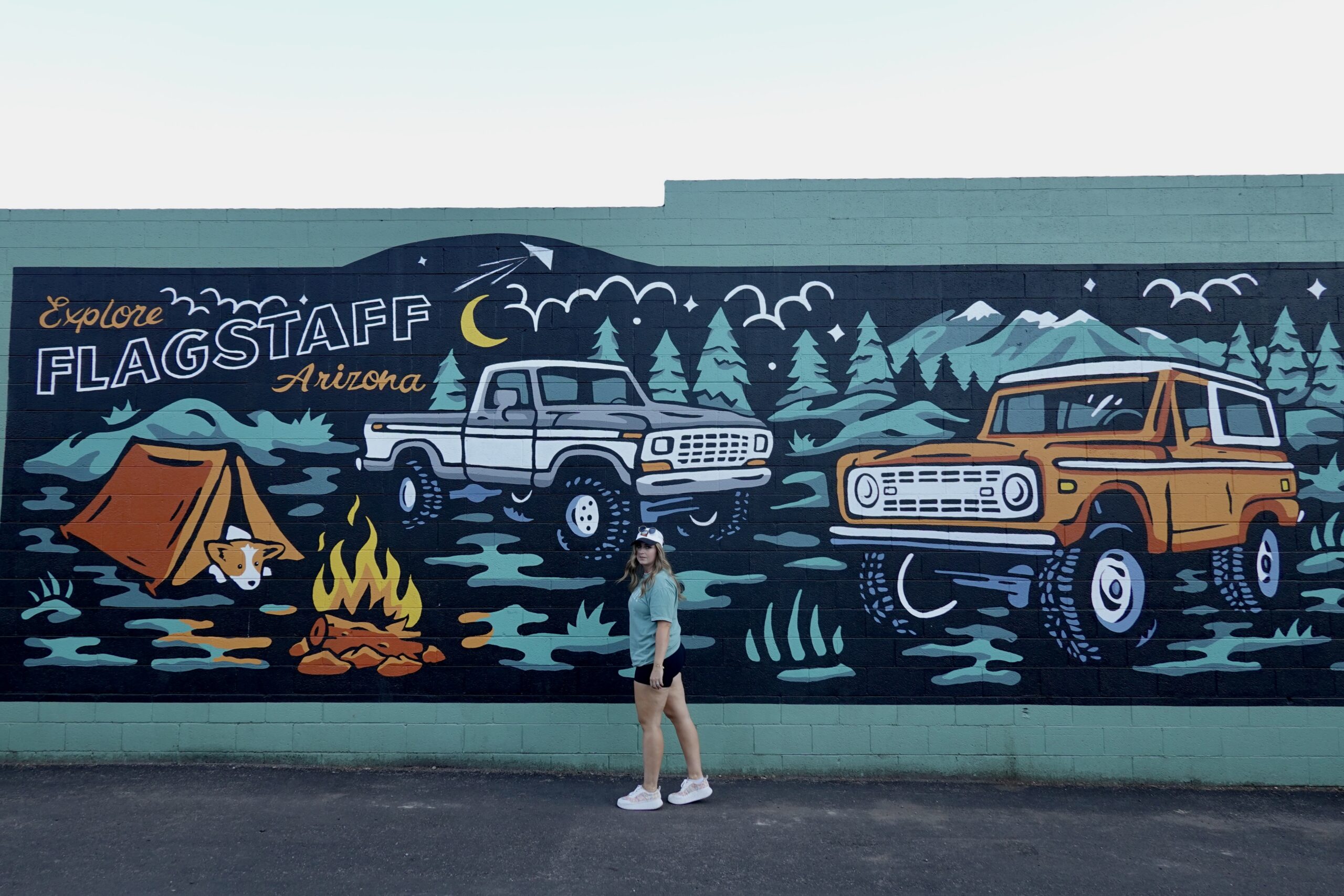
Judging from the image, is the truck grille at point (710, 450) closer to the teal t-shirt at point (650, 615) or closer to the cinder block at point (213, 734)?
the teal t-shirt at point (650, 615)

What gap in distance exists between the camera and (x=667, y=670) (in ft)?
16.2

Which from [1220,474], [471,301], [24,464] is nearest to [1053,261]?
[1220,474]

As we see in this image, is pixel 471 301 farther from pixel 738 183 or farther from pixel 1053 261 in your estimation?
pixel 1053 261

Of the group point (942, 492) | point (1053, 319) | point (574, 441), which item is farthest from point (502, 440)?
point (1053, 319)

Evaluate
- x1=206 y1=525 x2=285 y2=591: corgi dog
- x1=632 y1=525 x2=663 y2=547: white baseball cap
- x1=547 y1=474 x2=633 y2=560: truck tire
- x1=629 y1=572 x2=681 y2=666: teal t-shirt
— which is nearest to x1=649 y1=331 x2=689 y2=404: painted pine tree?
x1=547 y1=474 x2=633 y2=560: truck tire

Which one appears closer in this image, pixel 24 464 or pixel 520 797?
pixel 520 797

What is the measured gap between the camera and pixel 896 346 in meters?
5.71

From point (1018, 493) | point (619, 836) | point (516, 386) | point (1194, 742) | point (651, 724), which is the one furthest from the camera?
point (516, 386)

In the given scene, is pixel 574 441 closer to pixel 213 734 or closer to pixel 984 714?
pixel 213 734

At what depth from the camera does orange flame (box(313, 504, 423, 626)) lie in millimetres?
5633

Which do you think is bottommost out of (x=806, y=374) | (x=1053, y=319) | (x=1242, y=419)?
(x=1242, y=419)

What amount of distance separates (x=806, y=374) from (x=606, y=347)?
1393 mm

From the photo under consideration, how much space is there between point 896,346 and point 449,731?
13.2 ft

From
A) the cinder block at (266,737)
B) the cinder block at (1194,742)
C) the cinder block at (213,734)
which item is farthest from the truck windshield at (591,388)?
the cinder block at (1194,742)
